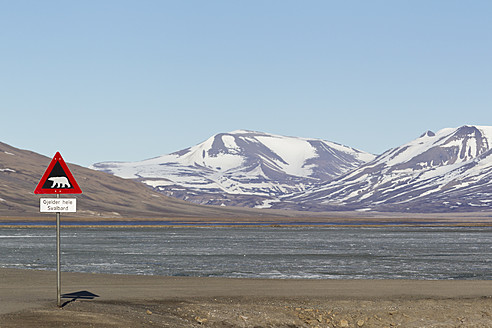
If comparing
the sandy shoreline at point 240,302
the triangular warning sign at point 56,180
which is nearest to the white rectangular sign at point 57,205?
the triangular warning sign at point 56,180

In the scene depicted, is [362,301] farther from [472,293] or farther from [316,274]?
[316,274]

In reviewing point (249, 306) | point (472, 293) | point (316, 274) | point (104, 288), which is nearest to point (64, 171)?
point (249, 306)

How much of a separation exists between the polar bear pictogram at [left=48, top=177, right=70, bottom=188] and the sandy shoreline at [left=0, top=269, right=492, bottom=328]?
3092 millimetres

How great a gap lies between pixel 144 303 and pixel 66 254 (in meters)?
31.6

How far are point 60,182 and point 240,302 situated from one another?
304 inches

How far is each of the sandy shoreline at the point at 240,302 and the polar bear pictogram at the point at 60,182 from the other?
10.1 feet

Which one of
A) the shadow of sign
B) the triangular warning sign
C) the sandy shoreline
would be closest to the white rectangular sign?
the triangular warning sign

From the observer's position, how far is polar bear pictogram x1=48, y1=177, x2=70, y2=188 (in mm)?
19328

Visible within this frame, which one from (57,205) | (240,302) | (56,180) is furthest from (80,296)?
(56,180)

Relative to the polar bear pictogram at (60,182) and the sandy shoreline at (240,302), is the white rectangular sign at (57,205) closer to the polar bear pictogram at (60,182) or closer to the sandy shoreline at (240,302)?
the polar bear pictogram at (60,182)

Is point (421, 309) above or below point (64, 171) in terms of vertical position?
below

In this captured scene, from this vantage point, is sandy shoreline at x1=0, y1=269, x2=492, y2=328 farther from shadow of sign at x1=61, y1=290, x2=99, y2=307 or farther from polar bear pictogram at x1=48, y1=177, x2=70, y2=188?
polar bear pictogram at x1=48, y1=177, x2=70, y2=188

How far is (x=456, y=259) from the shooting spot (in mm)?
52000

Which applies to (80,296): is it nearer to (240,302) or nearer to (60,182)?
(240,302)
